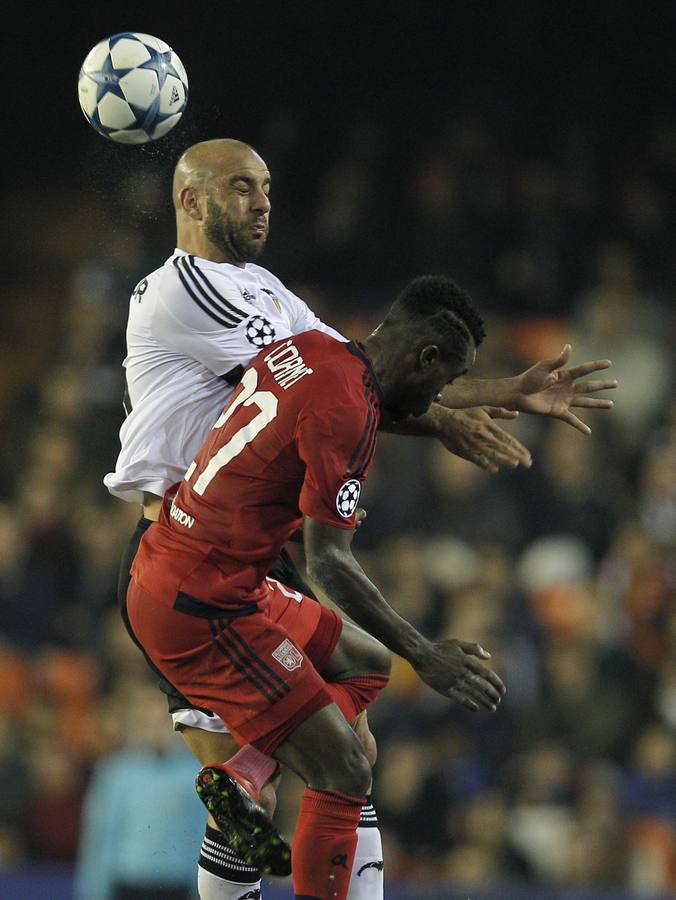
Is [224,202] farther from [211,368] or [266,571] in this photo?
[266,571]

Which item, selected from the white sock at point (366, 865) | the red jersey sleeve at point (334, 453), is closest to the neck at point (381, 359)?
the red jersey sleeve at point (334, 453)

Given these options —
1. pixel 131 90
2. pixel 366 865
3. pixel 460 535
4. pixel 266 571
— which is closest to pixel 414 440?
pixel 460 535

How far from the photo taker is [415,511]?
9.48 meters

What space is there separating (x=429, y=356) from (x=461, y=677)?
89 centimetres

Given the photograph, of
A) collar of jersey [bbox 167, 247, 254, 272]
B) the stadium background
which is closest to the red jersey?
collar of jersey [bbox 167, 247, 254, 272]

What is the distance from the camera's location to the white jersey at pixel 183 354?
4672mm

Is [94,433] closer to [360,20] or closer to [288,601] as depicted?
[360,20]

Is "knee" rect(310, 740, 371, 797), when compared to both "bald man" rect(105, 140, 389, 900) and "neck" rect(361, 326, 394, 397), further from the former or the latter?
"neck" rect(361, 326, 394, 397)

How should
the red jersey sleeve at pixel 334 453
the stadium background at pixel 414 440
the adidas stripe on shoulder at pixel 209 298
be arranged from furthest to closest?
the stadium background at pixel 414 440 < the adidas stripe on shoulder at pixel 209 298 < the red jersey sleeve at pixel 334 453

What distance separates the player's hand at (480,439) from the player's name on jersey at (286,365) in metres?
0.77

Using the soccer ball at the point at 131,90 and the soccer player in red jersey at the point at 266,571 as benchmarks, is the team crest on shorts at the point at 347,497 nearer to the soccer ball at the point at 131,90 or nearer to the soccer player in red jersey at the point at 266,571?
the soccer player in red jersey at the point at 266,571

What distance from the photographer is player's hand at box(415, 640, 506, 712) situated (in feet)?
13.7

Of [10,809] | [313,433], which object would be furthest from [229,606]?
[10,809]

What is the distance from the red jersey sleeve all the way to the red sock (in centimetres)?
79
